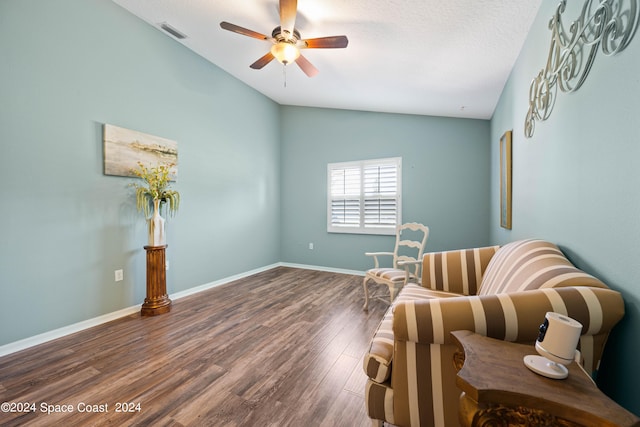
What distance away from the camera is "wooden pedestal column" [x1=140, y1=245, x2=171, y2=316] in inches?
108

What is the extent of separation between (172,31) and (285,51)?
162 cm

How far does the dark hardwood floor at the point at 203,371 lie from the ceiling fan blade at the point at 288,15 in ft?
8.81

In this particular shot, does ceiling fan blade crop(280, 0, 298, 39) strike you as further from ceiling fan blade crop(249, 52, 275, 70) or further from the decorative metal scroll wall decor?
the decorative metal scroll wall decor

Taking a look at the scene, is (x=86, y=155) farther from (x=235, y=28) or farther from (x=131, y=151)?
(x=235, y=28)

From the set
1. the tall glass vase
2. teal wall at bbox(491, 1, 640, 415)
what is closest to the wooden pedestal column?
the tall glass vase

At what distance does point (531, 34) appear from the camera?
1994mm

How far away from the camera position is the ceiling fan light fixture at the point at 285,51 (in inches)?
94.1

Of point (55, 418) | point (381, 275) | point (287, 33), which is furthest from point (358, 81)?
point (55, 418)

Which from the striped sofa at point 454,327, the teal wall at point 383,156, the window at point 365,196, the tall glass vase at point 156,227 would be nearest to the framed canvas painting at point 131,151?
the tall glass vase at point 156,227

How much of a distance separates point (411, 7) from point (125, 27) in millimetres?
2858

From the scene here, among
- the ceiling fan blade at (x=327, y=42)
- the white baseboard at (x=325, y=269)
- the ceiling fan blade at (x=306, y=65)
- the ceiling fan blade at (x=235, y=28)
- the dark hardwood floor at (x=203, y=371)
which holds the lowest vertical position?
the dark hardwood floor at (x=203, y=371)

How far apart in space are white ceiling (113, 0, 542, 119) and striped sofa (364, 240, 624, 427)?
1.77 meters

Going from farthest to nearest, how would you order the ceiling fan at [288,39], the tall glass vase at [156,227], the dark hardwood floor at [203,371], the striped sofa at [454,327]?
the tall glass vase at [156,227] < the ceiling fan at [288,39] < the dark hardwood floor at [203,371] < the striped sofa at [454,327]

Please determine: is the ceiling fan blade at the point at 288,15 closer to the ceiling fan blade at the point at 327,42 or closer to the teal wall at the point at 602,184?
the ceiling fan blade at the point at 327,42
